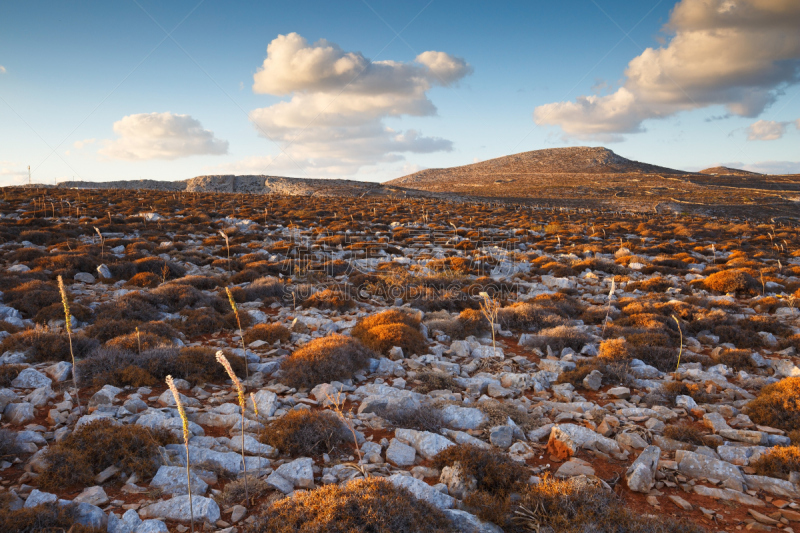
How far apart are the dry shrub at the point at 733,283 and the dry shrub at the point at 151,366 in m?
14.4

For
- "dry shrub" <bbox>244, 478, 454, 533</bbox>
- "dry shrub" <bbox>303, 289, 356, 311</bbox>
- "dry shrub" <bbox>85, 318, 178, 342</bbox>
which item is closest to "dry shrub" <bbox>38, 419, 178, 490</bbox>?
"dry shrub" <bbox>244, 478, 454, 533</bbox>

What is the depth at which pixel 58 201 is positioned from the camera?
28.4 m

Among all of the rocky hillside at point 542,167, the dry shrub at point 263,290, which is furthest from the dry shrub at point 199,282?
the rocky hillside at point 542,167

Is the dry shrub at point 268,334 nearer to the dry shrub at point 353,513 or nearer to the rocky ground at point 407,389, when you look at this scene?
the rocky ground at point 407,389

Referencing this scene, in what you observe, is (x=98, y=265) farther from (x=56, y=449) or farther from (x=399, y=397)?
(x=399, y=397)

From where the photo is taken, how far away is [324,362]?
6.09 metres

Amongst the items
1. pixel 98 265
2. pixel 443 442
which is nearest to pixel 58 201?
pixel 98 265

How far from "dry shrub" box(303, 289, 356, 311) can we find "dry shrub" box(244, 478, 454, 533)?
281 inches

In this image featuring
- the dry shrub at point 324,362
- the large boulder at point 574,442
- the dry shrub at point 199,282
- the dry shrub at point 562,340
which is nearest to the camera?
the large boulder at point 574,442

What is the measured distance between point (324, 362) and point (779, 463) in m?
5.57

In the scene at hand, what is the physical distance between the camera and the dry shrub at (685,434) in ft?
14.9

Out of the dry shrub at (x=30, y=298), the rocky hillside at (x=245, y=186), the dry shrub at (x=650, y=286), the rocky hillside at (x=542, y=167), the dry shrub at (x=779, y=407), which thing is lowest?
the dry shrub at (x=779, y=407)

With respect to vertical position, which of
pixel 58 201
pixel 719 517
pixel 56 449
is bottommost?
pixel 719 517

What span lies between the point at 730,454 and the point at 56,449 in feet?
22.6
